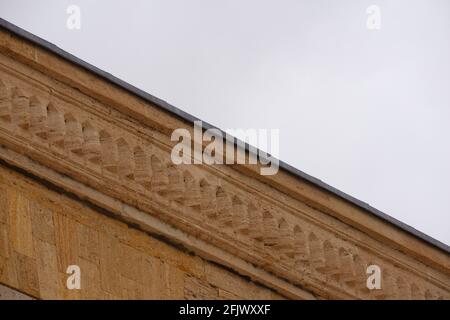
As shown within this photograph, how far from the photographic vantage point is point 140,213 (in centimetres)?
1038

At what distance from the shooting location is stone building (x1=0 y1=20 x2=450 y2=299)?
32.6 feet

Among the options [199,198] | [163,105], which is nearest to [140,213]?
[199,198]

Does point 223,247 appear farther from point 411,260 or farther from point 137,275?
point 411,260

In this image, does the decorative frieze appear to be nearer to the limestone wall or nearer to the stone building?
the stone building

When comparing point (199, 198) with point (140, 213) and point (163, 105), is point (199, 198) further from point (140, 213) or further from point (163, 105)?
point (163, 105)

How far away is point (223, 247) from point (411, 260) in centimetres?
141

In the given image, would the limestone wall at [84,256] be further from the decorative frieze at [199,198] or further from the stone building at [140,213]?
the decorative frieze at [199,198]

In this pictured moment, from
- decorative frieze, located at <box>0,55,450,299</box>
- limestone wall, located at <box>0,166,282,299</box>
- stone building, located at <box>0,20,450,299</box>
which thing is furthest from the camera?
decorative frieze, located at <box>0,55,450,299</box>

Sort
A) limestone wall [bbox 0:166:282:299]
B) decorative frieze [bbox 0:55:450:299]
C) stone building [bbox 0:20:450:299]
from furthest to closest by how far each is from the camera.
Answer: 1. decorative frieze [bbox 0:55:450:299]
2. stone building [bbox 0:20:450:299]
3. limestone wall [bbox 0:166:282:299]

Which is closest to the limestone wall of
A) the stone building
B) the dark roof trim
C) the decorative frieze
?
the stone building

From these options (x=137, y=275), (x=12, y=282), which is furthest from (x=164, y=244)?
(x=12, y=282)

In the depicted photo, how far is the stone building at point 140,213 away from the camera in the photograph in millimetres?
9938

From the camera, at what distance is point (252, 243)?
10.8 m

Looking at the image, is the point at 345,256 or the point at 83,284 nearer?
the point at 83,284
